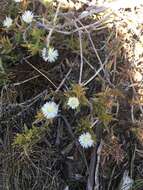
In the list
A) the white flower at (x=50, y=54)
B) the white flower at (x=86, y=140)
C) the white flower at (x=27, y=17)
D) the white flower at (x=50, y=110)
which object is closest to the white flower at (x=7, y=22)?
the white flower at (x=27, y=17)

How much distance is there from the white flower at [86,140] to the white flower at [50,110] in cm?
13

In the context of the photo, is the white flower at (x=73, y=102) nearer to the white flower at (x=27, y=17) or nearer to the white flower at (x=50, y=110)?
the white flower at (x=50, y=110)

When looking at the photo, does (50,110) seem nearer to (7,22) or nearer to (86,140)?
(86,140)

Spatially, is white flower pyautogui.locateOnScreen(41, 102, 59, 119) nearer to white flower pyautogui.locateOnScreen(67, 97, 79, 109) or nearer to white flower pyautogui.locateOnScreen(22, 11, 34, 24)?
white flower pyautogui.locateOnScreen(67, 97, 79, 109)

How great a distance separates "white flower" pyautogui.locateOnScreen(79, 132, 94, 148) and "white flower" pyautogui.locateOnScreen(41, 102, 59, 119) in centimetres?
13

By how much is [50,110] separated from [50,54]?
0.23 metres

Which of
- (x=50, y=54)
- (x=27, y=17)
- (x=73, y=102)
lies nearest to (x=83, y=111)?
(x=73, y=102)

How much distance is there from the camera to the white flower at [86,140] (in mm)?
1833

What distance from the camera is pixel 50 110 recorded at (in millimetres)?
1854

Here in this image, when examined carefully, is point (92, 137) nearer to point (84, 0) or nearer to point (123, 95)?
point (123, 95)

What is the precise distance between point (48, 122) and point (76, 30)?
39 centimetres

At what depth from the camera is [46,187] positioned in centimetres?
187

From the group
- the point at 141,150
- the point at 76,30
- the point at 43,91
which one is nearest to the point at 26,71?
the point at 43,91

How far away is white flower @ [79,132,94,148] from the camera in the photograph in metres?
1.83
